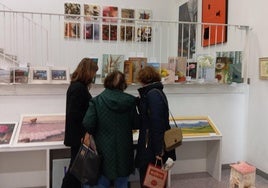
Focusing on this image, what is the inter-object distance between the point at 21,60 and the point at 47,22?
965 millimetres

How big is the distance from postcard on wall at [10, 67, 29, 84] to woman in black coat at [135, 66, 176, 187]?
1.44 meters

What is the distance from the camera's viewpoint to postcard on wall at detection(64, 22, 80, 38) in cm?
595

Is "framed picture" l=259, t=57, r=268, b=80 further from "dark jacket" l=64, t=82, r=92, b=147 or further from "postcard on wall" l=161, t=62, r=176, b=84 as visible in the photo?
"dark jacket" l=64, t=82, r=92, b=147

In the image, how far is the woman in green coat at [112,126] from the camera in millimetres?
2301

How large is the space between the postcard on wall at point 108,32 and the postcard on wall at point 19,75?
10.1ft

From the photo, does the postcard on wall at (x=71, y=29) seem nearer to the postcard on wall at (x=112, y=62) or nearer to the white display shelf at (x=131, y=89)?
the postcard on wall at (x=112, y=62)

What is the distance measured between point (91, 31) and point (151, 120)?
4.15m

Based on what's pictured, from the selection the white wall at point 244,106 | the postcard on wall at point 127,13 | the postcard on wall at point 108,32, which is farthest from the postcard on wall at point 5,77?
the postcard on wall at point 127,13

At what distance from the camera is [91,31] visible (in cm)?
607

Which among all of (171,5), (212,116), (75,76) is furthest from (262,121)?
(171,5)

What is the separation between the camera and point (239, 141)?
4.07 metres

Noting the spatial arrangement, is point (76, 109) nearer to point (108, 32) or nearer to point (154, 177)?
point (154, 177)

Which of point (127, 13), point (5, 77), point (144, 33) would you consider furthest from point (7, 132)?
point (127, 13)

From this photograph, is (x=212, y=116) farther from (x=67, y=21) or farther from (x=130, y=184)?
(x=67, y=21)
